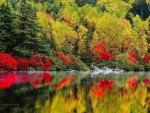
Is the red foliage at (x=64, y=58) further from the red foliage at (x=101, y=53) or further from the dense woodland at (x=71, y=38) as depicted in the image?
the red foliage at (x=101, y=53)

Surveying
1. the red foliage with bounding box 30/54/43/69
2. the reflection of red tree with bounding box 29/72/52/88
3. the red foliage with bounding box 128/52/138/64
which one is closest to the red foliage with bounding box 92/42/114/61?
the red foliage with bounding box 128/52/138/64

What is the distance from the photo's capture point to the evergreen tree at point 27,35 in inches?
2031

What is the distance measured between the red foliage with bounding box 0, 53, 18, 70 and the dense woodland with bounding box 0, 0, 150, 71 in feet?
1.03

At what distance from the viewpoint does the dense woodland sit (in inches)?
2045

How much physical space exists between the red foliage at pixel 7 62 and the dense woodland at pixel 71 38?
31 centimetres

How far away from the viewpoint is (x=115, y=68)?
225 ft

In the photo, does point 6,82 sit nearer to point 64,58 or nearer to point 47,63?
point 47,63

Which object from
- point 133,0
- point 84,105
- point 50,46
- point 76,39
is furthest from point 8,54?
point 133,0

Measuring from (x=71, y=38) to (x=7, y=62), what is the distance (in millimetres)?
21929

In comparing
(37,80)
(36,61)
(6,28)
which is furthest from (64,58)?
(37,80)

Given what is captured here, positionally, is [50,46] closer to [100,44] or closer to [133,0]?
[100,44]

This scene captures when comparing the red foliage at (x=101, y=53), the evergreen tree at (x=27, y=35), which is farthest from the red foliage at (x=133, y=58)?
the evergreen tree at (x=27, y=35)

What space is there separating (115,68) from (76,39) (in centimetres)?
864

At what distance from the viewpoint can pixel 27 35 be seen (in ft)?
172
